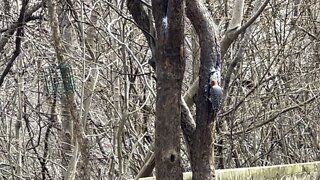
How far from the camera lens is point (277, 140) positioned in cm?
487

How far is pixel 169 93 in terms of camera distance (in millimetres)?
1926

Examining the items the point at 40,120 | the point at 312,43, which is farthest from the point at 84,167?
the point at 312,43

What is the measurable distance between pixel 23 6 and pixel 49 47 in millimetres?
466

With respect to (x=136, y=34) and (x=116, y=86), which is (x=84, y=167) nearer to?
(x=116, y=86)

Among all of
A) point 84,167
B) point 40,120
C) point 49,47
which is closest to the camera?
point 84,167

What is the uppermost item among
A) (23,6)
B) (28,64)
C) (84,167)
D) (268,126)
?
(23,6)

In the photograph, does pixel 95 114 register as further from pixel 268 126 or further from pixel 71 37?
pixel 268 126

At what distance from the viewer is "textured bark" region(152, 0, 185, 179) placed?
191 centimetres

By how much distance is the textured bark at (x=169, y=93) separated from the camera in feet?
6.27

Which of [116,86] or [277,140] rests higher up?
[116,86]

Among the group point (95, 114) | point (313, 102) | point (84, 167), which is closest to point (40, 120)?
point (95, 114)

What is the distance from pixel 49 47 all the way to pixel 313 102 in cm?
229

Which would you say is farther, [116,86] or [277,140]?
[277,140]

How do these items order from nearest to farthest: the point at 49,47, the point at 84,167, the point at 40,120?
the point at 84,167, the point at 49,47, the point at 40,120
